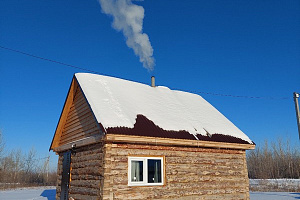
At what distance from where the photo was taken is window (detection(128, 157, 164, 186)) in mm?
9320

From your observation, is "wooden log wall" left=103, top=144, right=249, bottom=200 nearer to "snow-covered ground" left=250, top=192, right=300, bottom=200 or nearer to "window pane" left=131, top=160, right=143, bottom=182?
"window pane" left=131, top=160, right=143, bottom=182

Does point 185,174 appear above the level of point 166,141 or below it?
below

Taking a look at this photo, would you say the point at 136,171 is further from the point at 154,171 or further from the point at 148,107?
the point at 148,107

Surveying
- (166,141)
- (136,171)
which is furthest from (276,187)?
(136,171)

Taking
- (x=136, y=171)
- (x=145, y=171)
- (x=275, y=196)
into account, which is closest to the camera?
(x=136, y=171)

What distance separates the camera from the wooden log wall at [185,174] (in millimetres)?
8930

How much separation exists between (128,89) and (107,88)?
4.61 ft

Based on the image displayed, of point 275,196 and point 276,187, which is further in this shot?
point 276,187

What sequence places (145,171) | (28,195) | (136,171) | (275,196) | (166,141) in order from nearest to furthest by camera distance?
(136,171) < (145,171) < (166,141) < (275,196) < (28,195)

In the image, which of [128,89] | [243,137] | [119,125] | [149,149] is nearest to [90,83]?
[128,89]

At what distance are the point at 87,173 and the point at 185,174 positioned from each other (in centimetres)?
400

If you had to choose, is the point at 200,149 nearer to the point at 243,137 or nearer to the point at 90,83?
the point at 243,137

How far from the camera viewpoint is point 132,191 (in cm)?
913

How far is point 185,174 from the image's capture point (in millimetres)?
10578
